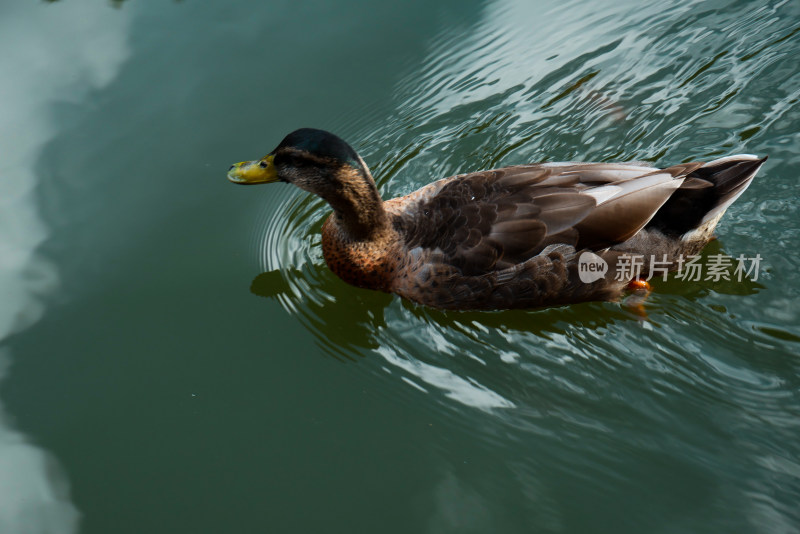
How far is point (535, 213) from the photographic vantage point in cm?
416

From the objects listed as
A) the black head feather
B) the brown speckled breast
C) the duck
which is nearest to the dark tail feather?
the duck

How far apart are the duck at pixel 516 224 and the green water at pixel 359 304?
21 cm

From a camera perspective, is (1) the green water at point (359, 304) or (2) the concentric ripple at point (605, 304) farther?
(2) the concentric ripple at point (605, 304)

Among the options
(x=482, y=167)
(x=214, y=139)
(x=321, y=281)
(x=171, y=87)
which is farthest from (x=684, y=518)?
(x=171, y=87)

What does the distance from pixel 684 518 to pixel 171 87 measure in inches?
191

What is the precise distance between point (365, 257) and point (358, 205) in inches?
12.7

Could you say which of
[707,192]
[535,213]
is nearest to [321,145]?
[535,213]

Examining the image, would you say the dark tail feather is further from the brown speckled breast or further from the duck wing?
the brown speckled breast

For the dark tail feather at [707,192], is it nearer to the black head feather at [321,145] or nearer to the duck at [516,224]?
the duck at [516,224]

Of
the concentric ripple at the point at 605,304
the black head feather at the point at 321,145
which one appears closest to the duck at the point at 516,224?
the black head feather at the point at 321,145

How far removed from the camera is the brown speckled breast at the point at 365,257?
446 cm

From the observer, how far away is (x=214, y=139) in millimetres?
5559

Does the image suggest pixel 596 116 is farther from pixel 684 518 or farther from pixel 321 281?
pixel 684 518

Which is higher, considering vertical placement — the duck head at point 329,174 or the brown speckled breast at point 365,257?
the duck head at point 329,174
